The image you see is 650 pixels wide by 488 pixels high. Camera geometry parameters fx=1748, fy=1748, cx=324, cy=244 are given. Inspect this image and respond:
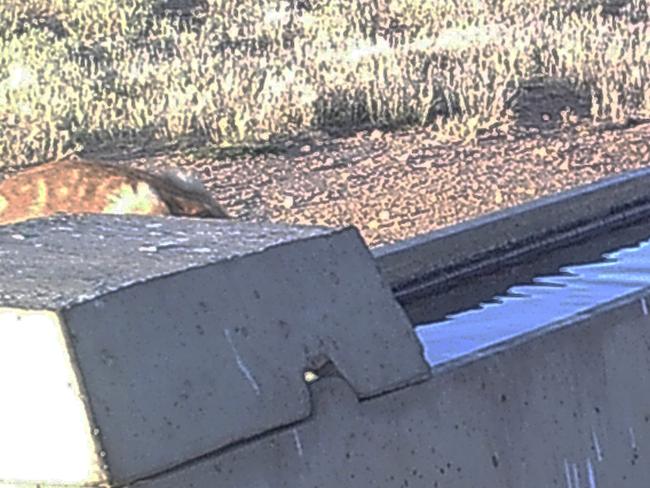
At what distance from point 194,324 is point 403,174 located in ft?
26.7

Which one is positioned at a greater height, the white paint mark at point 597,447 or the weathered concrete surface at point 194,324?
the weathered concrete surface at point 194,324

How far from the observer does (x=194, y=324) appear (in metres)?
2.28

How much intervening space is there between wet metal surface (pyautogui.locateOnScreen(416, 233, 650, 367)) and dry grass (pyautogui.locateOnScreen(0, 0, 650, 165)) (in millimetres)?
7211

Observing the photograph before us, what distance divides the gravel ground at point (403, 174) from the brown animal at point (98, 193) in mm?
2782

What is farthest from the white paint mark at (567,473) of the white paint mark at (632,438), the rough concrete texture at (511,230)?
the rough concrete texture at (511,230)

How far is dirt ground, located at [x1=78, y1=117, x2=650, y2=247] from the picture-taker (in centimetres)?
934

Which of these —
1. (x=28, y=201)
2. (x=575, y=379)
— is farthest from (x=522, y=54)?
(x=575, y=379)

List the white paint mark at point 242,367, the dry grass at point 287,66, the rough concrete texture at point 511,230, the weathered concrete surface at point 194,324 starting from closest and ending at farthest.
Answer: the weathered concrete surface at point 194,324, the white paint mark at point 242,367, the rough concrete texture at point 511,230, the dry grass at point 287,66

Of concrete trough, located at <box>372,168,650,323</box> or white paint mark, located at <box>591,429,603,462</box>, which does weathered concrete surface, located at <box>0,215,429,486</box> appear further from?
concrete trough, located at <box>372,168,650,323</box>

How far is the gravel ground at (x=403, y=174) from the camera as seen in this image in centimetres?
934

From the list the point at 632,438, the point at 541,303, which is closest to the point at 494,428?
the point at 632,438

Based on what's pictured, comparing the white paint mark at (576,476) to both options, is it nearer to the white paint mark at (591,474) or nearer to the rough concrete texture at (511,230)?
the white paint mark at (591,474)

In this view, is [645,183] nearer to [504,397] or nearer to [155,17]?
[504,397]

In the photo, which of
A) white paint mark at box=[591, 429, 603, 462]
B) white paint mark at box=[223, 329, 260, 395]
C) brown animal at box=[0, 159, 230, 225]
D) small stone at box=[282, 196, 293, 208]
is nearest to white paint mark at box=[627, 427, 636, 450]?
white paint mark at box=[591, 429, 603, 462]
